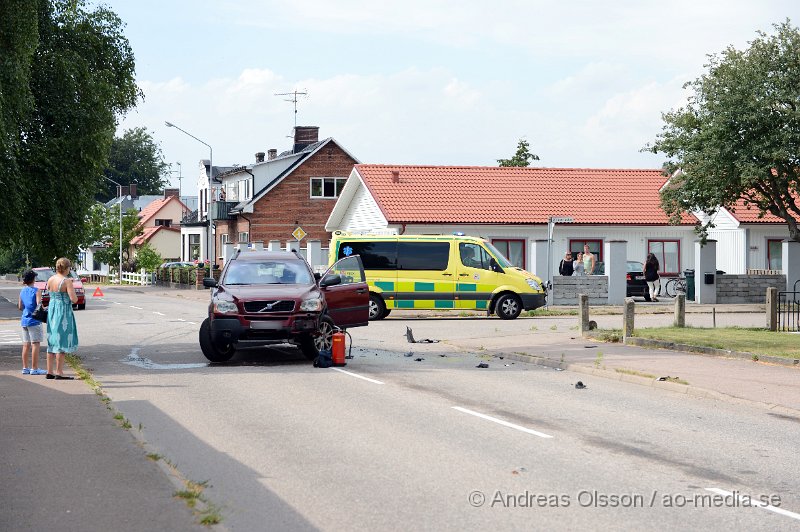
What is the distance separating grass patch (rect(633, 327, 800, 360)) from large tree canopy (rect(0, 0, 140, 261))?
11.2 metres

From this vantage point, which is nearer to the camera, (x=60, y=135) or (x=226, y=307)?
(x=226, y=307)

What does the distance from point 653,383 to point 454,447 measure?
599 centimetres

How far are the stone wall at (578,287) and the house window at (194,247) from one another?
48.5 metres

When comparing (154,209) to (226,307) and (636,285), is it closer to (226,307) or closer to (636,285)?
(636,285)

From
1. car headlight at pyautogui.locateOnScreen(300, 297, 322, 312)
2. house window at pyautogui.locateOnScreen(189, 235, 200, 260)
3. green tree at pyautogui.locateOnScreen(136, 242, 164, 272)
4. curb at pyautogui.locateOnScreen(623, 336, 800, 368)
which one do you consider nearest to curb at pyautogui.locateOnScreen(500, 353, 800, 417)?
curb at pyautogui.locateOnScreen(623, 336, 800, 368)

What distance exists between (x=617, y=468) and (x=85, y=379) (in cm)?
885

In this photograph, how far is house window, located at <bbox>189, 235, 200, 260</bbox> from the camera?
265ft

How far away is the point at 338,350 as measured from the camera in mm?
17406

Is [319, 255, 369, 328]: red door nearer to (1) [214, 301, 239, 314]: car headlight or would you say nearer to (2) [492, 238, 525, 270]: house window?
(1) [214, 301, 239, 314]: car headlight

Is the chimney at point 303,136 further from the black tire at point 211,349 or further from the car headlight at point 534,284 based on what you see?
the black tire at point 211,349

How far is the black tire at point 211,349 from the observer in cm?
1791

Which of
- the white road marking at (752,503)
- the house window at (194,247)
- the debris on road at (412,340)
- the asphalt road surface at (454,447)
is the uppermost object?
the house window at (194,247)

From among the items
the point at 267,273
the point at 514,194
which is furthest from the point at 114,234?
the point at 267,273

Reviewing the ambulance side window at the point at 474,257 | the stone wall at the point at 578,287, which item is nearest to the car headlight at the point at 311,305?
the ambulance side window at the point at 474,257
